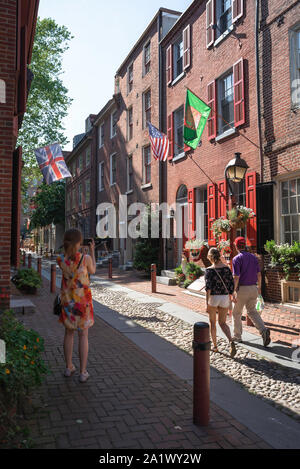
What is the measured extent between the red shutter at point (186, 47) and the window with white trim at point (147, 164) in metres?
4.93

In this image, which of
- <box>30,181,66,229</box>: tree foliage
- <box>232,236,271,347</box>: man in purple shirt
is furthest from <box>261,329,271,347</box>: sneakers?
<box>30,181,66,229</box>: tree foliage

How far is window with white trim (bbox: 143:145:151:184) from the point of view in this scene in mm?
18594

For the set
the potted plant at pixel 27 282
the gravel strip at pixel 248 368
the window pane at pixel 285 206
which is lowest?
the gravel strip at pixel 248 368

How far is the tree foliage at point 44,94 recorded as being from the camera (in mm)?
19953

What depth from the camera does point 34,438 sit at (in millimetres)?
2885

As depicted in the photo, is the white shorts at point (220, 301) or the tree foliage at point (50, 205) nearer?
the white shorts at point (220, 301)

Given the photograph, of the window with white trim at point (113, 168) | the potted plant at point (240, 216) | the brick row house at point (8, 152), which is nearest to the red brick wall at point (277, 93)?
the potted plant at point (240, 216)

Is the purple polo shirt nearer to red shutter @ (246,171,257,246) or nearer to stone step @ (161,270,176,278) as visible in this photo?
red shutter @ (246,171,257,246)

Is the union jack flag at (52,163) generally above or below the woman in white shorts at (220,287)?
above

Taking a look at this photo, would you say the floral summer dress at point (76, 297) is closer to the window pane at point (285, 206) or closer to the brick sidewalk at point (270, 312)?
the brick sidewalk at point (270, 312)

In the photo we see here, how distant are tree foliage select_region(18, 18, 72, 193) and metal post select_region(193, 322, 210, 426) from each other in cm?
Answer: 1860

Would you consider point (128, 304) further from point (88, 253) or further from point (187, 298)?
point (88, 253)

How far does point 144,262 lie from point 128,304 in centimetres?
615

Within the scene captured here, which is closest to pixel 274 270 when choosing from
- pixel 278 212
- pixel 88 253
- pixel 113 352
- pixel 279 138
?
pixel 278 212
